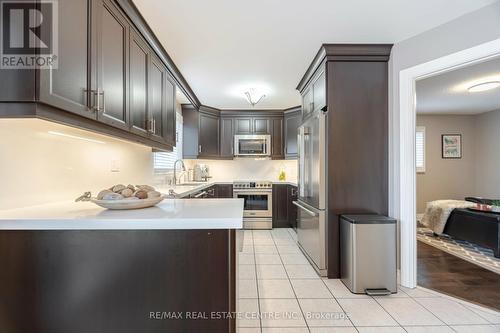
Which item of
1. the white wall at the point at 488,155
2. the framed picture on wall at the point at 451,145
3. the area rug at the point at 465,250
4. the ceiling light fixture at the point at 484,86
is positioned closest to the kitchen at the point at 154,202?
the area rug at the point at 465,250

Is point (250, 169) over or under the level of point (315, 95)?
under

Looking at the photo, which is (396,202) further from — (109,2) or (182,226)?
(109,2)

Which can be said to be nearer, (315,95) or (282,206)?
(315,95)

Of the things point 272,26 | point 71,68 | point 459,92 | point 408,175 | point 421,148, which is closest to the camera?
point 71,68

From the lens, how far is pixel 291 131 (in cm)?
509

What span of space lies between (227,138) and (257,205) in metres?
1.51

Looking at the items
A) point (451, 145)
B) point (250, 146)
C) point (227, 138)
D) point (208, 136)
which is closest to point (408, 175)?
point (250, 146)

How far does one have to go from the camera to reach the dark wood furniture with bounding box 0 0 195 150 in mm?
1082

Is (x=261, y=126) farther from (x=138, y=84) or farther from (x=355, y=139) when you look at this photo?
(x=138, y=84)

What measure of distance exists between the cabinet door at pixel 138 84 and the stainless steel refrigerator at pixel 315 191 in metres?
1.77

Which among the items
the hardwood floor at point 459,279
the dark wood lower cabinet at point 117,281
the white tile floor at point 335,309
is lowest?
the white tile floor at point 335,309

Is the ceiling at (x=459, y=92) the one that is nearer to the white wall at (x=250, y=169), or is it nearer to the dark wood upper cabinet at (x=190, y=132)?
the white wall at (x=250, y=169)

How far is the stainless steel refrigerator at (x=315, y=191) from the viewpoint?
2709 mm

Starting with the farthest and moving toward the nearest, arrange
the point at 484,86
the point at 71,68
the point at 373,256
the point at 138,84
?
1. the point at 484,86
2. the point at 373,256
3. the point at 138,84
4. the point at 71,68
